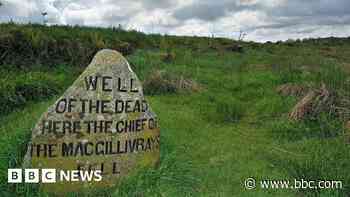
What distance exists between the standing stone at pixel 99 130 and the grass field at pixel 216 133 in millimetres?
245

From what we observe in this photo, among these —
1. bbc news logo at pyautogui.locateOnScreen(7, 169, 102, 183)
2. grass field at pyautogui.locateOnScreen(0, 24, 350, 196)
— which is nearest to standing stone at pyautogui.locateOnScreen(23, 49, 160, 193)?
bbc news logo at pyautogui.locateOnScreen(7, 169, 102, 183)

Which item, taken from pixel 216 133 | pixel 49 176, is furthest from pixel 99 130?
pixel 216 133

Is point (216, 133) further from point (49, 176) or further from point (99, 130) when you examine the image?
point (49, 176)

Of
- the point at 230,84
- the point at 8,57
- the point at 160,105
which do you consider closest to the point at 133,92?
the point at 160,105

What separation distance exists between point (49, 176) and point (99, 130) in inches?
27.8

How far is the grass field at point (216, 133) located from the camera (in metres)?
4.70

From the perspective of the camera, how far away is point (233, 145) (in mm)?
6168

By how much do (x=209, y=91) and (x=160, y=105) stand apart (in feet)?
6.68

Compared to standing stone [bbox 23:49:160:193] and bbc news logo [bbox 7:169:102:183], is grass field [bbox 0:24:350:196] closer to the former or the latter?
bbc news logo [bbox 7:169:102:183]

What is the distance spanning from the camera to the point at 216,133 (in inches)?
265

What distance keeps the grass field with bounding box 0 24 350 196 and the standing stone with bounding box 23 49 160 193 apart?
0.81 feet

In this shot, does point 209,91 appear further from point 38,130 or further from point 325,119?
point 38,130

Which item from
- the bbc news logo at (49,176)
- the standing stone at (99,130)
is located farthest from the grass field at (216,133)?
the standing stone at (99,130)

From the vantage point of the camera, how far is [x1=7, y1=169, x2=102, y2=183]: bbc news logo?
4.45 meters
